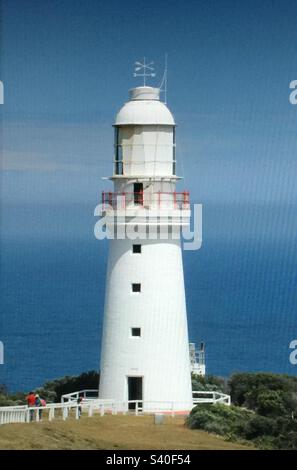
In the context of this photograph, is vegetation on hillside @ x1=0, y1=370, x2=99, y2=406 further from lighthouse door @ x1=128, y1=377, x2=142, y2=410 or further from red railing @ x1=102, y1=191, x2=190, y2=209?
red railing @ x1=102, y1=191, x2=190, y2=209

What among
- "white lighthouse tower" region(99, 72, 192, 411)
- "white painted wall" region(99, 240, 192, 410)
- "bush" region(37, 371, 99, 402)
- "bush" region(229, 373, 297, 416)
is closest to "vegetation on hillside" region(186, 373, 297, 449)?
"bush" region(229, 373, 297, 416)

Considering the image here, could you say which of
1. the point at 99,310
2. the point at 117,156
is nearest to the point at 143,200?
the point at 117,156

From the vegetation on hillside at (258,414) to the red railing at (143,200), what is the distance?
4488mm

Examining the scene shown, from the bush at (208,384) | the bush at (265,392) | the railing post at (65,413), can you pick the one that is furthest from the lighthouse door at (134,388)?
the bush at (208,384)

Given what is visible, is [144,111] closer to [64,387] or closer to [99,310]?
[64,387]

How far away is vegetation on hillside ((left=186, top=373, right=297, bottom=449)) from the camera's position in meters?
31.0

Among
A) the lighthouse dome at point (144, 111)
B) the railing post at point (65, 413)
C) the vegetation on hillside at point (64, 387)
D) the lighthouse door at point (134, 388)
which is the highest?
the lighthouse dome at point (144, 111)

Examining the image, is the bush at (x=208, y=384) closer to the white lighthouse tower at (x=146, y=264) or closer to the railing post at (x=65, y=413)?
the white lighthouse tower at (x=146, y=264)

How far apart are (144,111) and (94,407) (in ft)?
21.3

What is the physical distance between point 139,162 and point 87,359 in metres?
35.4

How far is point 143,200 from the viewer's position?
113 ft

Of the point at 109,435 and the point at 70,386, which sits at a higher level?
the point at 70,386

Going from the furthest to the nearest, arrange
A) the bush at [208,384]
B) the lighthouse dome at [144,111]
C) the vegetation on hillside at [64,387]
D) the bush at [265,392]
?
the bush at [208,384]
the vegetation on hillside at [64,387]
the lighthouse dome at [144,111]
the bush at [265,392]

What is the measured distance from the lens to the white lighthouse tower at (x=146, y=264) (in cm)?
3434
